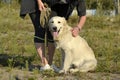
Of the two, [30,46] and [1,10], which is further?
[1,10]

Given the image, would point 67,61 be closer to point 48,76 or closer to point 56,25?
point 48,76

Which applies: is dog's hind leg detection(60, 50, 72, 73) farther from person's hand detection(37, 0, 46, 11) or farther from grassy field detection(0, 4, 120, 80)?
person's hand detection(37, 0, 46, 11)

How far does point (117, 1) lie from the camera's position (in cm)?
1412

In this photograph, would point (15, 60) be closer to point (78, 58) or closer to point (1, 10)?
point (78, 58)

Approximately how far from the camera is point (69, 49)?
5.96m

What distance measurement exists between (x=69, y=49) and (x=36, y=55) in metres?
1.58

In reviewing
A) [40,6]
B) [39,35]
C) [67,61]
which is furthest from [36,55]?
[40,6]

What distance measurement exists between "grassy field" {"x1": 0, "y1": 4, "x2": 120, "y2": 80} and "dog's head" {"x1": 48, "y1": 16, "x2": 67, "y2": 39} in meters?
0.58

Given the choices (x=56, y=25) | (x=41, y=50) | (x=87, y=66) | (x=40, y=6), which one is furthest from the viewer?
(x=41, y=50)

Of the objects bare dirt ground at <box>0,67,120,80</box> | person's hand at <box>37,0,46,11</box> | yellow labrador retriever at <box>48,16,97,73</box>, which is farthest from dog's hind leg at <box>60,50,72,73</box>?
person's hand at <box>37,0,46,11</box>

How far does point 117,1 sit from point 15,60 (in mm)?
7742

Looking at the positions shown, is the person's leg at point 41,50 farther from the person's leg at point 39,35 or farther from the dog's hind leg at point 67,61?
the dog's hind leg at point 67,61

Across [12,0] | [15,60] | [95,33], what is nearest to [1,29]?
[95,33]

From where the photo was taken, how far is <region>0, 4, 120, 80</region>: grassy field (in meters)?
5.86
